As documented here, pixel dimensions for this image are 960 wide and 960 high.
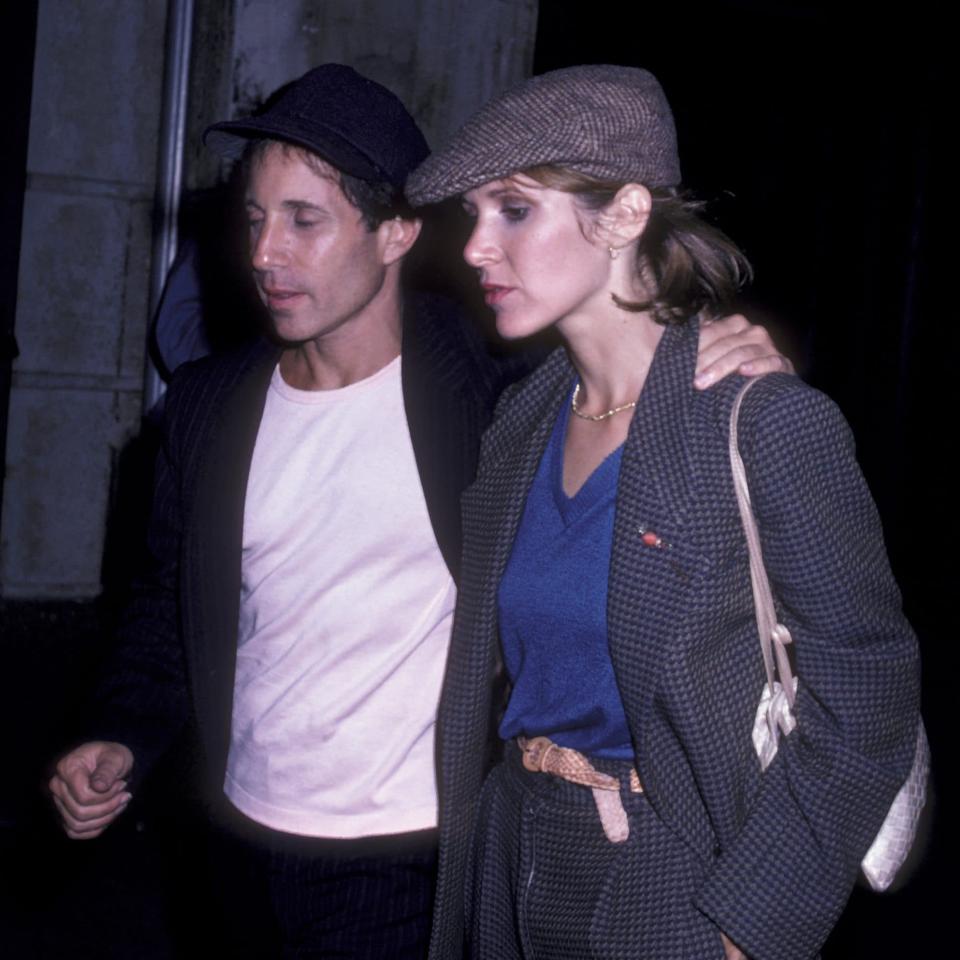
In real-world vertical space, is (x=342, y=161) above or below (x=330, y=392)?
above

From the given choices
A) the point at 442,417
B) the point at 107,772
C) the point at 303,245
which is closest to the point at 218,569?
the point at 107,772

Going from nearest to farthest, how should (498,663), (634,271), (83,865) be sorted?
(634,271), (498,663), (83,865)

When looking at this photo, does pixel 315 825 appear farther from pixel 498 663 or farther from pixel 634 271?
pixel 634 271

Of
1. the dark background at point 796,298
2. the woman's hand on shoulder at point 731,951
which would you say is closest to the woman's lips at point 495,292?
the woman's hand on shoulder at point 731,951

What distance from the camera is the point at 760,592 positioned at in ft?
6.04

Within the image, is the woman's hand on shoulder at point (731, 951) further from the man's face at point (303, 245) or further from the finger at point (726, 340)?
the man's face at point (303, 245)

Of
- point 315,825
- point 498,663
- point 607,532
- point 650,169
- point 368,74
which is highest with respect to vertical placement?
point 368,74

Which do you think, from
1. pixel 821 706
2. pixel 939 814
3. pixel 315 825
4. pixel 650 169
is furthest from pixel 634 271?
pixel 939 814

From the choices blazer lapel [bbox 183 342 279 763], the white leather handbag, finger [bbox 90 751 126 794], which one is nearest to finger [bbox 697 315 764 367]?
the white leather handbag

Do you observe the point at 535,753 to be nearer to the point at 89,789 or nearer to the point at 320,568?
the point at 320,568

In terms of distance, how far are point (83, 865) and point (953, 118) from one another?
6.17 meters

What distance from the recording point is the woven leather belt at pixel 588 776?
6.41 feet

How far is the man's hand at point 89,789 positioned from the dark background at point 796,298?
6.91 ft

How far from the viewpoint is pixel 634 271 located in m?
2.15
